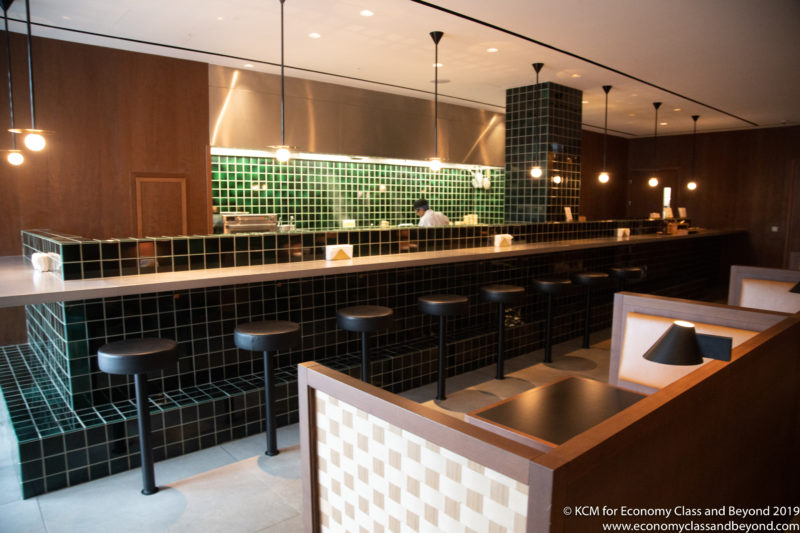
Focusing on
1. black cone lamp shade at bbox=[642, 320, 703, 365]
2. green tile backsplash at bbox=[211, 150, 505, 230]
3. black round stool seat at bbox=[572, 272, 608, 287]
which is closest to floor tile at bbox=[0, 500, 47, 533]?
black cone lamp shade at bbox=[642, 320, 703, 365]

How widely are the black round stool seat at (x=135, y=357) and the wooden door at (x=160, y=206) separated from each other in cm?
321

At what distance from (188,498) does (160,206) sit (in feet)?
12.8

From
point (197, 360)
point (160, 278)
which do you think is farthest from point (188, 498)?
point (160, 278)

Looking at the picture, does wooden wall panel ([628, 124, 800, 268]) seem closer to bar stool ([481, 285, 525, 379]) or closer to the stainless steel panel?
the stainless steel panel

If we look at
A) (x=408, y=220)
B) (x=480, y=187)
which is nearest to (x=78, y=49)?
(x=408, y=220)

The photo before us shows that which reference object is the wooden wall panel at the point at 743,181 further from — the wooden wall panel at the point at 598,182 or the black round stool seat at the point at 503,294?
the black round stool seat at the point at 503,294

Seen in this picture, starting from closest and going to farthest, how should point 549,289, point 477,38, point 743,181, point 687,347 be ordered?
Result: point 687,347 → point 477,38 → point 549,289 → point 743,181

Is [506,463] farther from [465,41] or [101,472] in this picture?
[465,41]

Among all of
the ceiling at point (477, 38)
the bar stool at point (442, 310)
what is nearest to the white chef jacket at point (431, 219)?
the ceiling at point (477, 38)

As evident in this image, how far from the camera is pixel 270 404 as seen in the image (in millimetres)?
3262

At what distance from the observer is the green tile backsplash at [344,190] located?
6.77 metres

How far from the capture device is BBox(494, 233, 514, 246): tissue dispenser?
536cm

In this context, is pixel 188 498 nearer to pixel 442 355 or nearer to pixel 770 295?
pixel 442 355

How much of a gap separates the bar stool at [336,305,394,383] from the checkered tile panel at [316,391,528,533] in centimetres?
204
